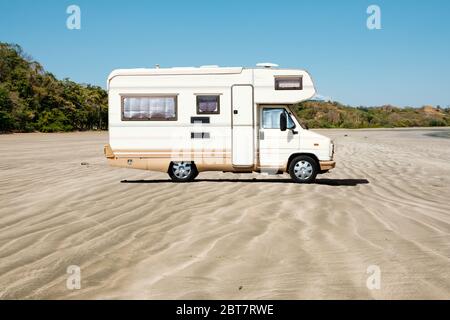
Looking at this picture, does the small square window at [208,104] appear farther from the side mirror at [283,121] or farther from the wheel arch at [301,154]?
the wheel arch at [301,154]

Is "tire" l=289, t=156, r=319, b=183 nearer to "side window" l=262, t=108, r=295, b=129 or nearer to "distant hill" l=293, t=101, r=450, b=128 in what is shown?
"side window" l=262, t=108, r=295, b=129

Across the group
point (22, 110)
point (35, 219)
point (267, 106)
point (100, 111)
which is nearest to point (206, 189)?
point (267, 106)

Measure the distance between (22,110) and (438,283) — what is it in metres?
50.6

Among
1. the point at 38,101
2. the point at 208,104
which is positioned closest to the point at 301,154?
the point at 208,104

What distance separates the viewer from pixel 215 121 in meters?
11.9

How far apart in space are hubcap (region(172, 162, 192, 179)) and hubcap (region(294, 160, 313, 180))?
267 cm

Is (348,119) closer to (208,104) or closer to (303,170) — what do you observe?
(303,170)

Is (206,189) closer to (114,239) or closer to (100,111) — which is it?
(114,239)

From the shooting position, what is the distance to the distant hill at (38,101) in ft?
157

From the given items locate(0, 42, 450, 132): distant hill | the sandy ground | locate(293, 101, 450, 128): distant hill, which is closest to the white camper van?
the sandy ground

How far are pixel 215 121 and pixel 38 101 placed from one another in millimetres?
46201

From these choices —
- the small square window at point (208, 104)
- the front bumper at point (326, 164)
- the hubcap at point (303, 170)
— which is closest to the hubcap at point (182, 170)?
the small square window at point (208, 104)

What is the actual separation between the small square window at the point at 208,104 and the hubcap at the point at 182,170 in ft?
4.51
